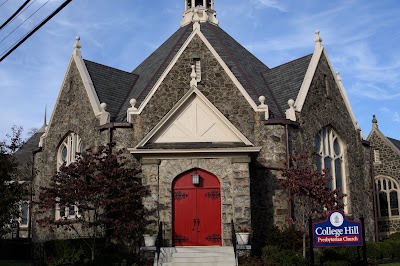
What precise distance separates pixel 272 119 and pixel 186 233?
241 inches

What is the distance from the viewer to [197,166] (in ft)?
67.1

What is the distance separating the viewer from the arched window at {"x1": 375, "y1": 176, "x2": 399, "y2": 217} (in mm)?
37812

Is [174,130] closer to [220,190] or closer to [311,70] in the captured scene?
[220,190]

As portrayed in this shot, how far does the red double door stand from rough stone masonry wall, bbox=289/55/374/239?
4.94 meters

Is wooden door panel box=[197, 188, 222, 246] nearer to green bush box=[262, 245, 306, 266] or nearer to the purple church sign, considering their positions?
green bush box=[262, 245, 306, 266]

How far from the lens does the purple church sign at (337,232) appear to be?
13.8 m

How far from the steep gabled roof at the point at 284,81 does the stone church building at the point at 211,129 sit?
71 millimetres

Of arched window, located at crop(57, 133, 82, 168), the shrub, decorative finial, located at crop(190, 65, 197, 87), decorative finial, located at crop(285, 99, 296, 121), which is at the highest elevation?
decorative finial, located at crop(190, 65, 197, 87)

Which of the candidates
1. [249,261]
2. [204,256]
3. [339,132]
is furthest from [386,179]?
[204,256]

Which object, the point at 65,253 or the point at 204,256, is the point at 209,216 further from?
the point at 65,253

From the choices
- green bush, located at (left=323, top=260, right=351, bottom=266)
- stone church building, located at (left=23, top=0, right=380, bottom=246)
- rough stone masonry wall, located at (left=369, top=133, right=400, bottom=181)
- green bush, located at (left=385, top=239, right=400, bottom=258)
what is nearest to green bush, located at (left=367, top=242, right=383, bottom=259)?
green bush, located at (left=385, top=239, right=400, bottom=258)

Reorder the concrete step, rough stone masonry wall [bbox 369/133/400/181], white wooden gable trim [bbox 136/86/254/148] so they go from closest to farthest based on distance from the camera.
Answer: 1. the concrete step
2. white wooden gable trim [bbox 136/86/254/148]
3. rough stone masonry wall [bbox 369/133/400/181]

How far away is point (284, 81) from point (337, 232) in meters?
13.3

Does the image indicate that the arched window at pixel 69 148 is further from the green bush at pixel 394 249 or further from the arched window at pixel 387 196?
the arched window at pixel 387 196
